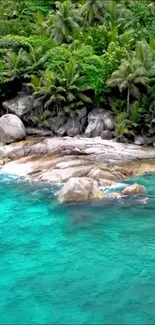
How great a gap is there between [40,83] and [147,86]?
7979 millimetres

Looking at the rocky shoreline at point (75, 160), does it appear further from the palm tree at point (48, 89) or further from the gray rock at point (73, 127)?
the palm tree at point (48, 89)

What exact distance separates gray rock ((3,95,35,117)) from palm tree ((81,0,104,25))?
1124cm

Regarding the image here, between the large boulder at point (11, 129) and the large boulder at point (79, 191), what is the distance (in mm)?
9657

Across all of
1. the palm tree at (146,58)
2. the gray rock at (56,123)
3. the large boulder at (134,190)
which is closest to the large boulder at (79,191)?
the large boulder at (134,190)

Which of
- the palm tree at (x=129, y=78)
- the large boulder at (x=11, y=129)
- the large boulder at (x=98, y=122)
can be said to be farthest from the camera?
the large boulder at (x=98, y=122)

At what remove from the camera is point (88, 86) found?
30.2m

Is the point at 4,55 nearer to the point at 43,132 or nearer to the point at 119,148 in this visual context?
the point at 43,132

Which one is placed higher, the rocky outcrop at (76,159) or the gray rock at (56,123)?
the gray rock at (56,123)

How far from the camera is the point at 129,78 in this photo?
1106 inches

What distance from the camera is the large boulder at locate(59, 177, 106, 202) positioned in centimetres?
1958

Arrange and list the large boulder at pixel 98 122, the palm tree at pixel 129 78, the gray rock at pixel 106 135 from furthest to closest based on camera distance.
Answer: the large boulder at pixel 98 122 < the gray rock at pixel 106 135 < the palm tree at pixel 129 78

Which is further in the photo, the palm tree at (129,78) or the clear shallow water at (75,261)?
the palm tree at (129,78)

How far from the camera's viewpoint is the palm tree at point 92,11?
37.4m

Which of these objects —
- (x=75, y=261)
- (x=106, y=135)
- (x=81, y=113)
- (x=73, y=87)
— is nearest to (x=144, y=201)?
(x=75, y=261)
